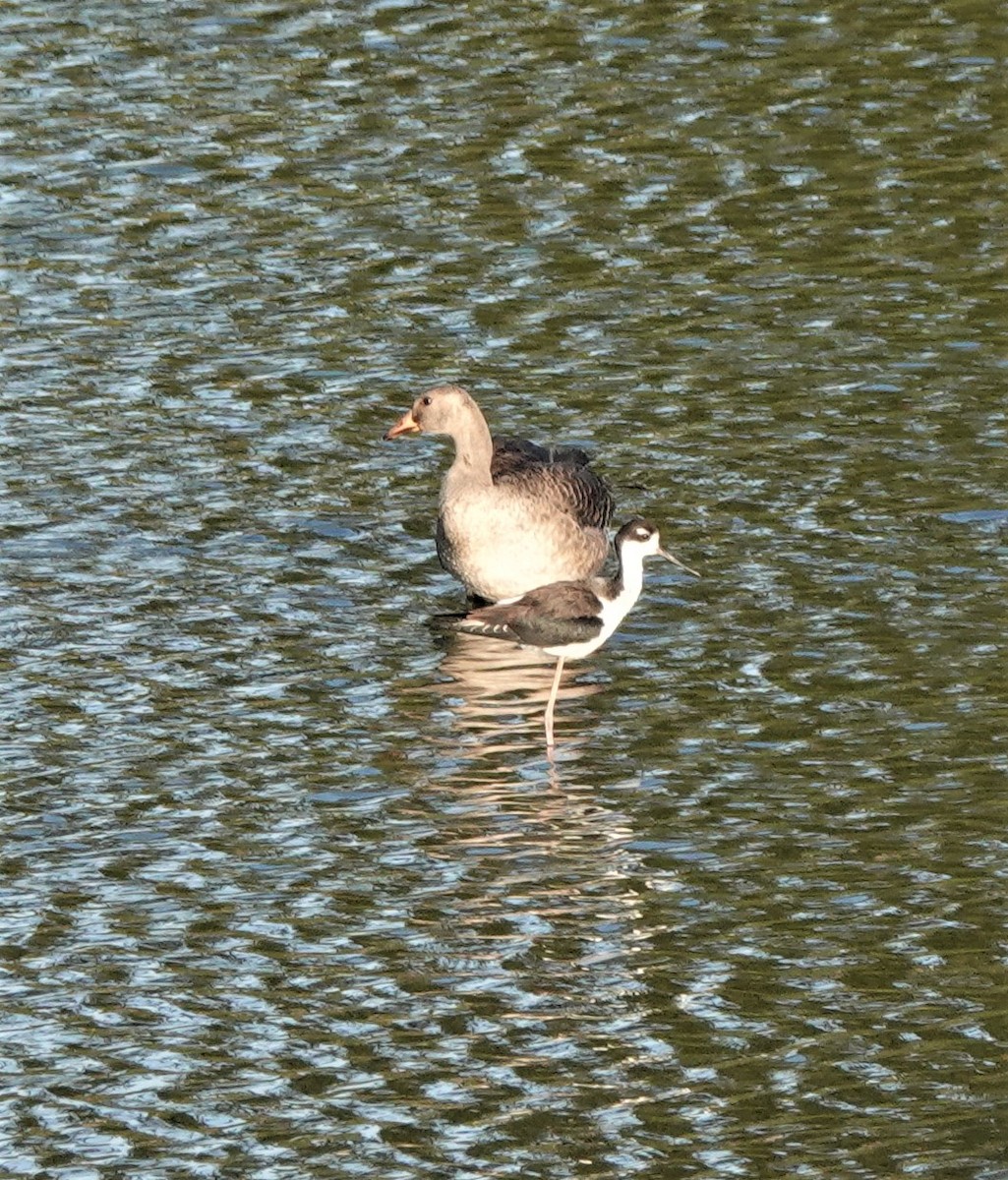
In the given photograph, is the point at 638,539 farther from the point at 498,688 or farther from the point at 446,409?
the point at 446,409

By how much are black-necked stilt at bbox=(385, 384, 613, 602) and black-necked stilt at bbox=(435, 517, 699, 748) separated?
1176mm

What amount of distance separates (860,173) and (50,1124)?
49.9 feet

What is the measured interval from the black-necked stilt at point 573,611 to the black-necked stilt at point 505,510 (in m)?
1.18

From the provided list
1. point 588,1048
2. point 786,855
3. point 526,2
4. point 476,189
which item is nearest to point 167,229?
point 476,189

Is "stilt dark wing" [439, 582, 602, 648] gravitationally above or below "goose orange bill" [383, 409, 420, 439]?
below

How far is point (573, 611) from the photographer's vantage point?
15.2m

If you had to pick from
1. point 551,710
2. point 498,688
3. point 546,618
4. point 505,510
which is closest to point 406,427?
point 505,510

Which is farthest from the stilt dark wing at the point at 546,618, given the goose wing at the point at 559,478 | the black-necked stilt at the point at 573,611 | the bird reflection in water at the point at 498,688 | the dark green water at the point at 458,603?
the goose wing at the point at 559,478

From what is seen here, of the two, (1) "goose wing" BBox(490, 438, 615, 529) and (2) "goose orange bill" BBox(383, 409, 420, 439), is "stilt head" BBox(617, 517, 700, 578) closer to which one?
(1) "goose wing" BBox(490, 438, 615, 529)

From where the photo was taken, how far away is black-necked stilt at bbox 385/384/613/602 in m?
16.8

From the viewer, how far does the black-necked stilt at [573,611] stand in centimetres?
1520

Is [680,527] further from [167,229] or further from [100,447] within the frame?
[167,229]

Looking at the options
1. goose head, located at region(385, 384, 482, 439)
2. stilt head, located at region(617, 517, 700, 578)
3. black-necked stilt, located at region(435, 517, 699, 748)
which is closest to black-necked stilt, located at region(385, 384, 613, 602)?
goose head, located at region(385, 384, 482, 439)

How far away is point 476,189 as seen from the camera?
2389 cm
